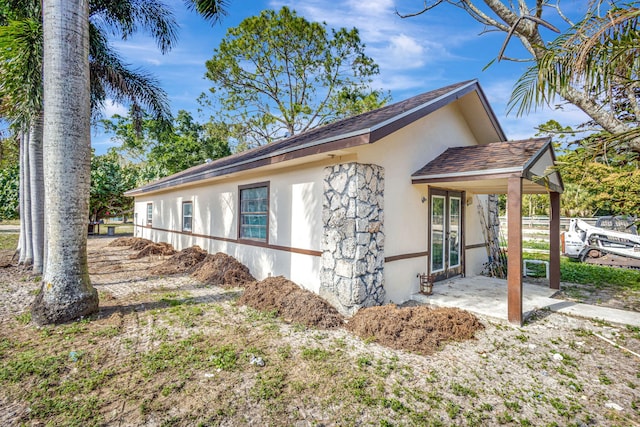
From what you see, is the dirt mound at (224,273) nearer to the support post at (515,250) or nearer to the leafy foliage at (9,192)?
the support post at (515,250)

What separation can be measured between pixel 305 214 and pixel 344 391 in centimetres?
373

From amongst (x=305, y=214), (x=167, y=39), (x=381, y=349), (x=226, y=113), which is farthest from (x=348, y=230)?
(x=226, y=113)

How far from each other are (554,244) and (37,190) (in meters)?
12.4

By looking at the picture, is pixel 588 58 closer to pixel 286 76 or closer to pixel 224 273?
pixel 224 273

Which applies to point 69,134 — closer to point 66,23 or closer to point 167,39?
point 66,23

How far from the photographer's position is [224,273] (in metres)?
7.90

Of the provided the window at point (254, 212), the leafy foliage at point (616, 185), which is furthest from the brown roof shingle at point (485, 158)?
the window at point (254, 212)

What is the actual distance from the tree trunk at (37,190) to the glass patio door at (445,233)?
9467 mm

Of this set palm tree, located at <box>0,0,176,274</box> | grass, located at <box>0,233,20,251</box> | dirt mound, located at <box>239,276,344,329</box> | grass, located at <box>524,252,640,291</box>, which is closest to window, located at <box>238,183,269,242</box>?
dirt mound, located at <box>239,276,344,329</box>

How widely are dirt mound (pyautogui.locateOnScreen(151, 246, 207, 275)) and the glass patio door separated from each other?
6.64 metres

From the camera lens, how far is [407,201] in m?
6.19

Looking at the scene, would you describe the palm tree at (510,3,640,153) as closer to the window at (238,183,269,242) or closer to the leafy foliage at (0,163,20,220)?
the window at (238,183,269,242)

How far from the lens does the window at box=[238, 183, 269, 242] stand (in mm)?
7637

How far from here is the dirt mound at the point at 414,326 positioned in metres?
4.25
